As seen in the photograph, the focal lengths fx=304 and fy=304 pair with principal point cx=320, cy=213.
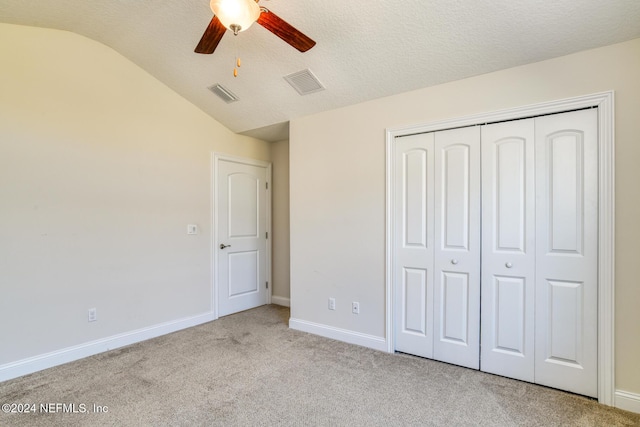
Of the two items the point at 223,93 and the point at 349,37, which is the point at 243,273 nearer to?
the point at 223,93

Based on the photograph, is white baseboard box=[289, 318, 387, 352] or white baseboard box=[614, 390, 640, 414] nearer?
white baseboard box=[614, 390, 640, 414]

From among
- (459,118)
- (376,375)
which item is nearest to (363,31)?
(459,118)

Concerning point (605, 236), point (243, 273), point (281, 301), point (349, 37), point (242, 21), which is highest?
point (349, 37)

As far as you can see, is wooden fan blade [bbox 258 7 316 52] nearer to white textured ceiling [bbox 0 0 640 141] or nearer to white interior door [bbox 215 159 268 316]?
white textured ceiling [bbox 0 0 640 141]

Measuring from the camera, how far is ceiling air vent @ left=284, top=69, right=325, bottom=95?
9.26 feet

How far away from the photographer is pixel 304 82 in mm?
2924

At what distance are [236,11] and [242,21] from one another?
0.05m

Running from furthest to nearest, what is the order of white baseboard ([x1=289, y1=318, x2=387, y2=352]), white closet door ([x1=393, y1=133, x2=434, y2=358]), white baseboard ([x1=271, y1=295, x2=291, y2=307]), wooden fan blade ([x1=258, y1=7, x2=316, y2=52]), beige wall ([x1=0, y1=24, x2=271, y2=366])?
1. white baseboard ([x1=271, y1=295, x2=291, y2=307])
2. white baseboard ([x1=289, y1=318, x2=387, y2=352])
3. white closet door ([x1=393, y1=133, x2=434, y2=358])
4. beige wall ([x1=0, y1=24, x2=271, y2=366])
5. wooden fan blade ([x1=258, y1=7, x2=316, y2=52])

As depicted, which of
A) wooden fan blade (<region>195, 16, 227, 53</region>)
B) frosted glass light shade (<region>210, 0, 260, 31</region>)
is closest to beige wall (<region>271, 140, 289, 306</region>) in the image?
wooden fan blade (<region>195, 16, 227, 53</region>)

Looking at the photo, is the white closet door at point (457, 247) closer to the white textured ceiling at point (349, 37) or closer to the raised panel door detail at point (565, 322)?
the raised panel door detail at point (565, 322)

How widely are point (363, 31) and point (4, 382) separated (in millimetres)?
3835

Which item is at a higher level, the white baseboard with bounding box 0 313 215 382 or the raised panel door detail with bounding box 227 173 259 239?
the raised panel door detail with bounding box 227 173 259 239

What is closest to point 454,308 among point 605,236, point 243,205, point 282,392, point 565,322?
point 565,322

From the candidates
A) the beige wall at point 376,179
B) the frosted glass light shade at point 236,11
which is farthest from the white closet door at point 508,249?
Result: the frosted glass light shade at point 236,11
